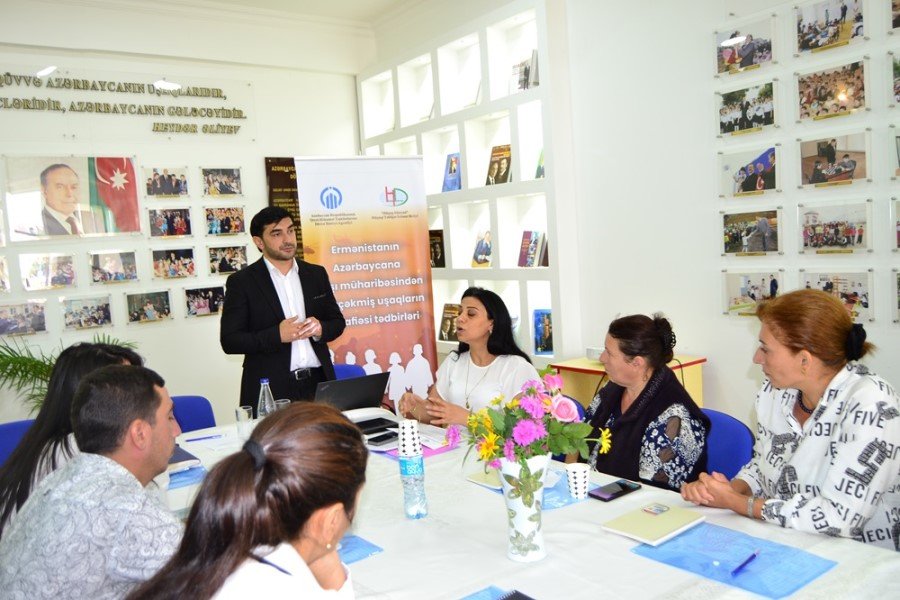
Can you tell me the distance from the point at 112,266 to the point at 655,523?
14.7ft

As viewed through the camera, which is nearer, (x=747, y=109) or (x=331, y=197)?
(x=747, y=109)

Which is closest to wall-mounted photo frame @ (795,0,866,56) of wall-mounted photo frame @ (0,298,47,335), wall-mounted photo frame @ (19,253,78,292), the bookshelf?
the bookshelf

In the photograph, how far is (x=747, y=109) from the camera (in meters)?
3.60

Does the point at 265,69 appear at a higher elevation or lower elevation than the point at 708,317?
higher

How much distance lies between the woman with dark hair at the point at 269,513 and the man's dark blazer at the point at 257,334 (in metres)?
2.45

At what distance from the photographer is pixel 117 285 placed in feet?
16.8

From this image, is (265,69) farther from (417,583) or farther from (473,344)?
(417,583)

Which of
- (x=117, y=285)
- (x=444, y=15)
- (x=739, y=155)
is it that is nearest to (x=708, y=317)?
(x=739, y=155)

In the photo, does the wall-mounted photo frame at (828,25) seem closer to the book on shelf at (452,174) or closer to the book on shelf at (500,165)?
the book on shelf at (500,165)

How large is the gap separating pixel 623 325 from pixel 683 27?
83.9 inches

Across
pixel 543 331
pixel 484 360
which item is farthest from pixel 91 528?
pixel 543 331

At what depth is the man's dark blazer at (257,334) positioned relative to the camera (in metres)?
3.60

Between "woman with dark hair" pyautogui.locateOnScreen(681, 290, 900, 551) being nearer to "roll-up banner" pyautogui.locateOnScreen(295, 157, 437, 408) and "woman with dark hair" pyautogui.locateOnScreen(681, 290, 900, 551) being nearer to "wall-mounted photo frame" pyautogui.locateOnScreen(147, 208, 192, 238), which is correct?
"roll-up banner" pyautogui.locateOnScreen(295, 157, 437, 408)

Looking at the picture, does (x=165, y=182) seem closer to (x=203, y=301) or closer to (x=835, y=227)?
(x=203, y=301)
